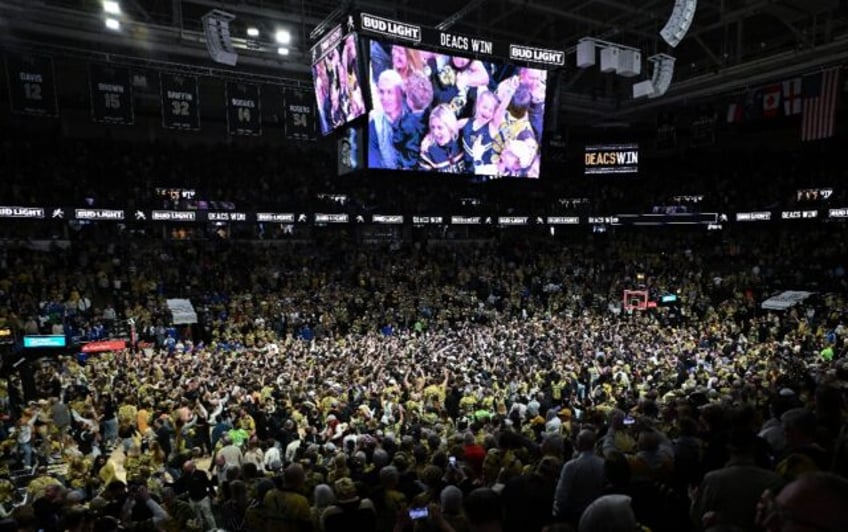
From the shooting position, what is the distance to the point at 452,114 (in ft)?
75.2

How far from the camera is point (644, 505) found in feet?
11.7

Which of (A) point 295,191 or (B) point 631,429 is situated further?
(A) point 295,191

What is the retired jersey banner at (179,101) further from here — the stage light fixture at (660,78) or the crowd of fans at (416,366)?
the stage light fixture at (660,78)

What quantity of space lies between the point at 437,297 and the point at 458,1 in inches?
552

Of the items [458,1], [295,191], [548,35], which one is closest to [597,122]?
[548,35]

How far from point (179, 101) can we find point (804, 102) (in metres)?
25.2

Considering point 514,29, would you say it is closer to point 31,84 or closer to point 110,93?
point 110,93

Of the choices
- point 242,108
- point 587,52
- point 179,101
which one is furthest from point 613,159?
point 179,101

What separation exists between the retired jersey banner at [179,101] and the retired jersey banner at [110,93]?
3.66 feet

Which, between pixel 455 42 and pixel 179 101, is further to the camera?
pixel 455 42

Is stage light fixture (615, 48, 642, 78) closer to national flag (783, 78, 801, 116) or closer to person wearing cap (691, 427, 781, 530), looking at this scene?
national flag (783, 78, 801, 116)

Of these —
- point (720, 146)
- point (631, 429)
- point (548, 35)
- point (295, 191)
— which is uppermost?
point (548, 35)

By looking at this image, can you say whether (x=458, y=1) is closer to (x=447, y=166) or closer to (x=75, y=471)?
(x=447, y=166)

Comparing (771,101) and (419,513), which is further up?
(771,101)
